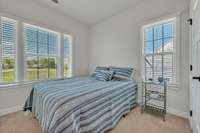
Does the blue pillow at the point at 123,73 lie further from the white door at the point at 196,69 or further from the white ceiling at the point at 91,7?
the white ceiling at the point at 91,7

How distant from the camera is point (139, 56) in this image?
2789 millimetres

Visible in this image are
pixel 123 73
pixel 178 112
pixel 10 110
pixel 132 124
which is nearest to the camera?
pixel 132 124

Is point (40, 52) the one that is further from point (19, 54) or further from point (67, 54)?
point (67, 54)

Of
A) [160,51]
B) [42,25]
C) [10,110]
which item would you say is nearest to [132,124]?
[160,51]

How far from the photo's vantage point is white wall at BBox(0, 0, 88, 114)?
2.31 meters

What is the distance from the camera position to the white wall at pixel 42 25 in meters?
2.31

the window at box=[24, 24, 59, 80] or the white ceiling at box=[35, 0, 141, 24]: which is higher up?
the white ceiling at box=[35, 0, 141, 24]

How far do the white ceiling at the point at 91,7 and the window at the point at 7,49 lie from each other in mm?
953

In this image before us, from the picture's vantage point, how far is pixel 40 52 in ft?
9.64

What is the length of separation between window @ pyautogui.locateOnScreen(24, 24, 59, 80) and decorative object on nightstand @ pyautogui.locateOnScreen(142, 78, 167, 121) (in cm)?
265

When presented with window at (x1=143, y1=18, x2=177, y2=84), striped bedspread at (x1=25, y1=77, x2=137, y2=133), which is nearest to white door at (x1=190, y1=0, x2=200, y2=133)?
window at (x1=143, y1=18, x2=177, y2=84)

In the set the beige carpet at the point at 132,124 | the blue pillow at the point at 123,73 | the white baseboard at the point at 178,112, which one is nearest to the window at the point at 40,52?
the beige carpet at the point at 132,124

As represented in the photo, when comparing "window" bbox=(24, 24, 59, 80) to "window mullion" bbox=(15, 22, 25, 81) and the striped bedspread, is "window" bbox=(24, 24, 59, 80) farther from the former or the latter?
the striped bedspread

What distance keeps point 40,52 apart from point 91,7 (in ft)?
6.31
